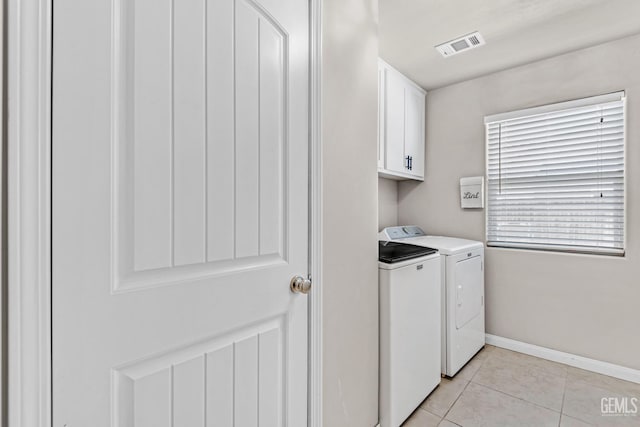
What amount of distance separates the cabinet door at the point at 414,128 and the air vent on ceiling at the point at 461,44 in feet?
1.64

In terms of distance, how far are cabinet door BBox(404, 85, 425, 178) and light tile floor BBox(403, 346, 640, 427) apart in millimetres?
1751

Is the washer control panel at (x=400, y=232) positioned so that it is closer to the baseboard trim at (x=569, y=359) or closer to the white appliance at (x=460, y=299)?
the white appliance at (x=460, y=299)

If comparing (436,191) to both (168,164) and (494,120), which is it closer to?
(494,120)

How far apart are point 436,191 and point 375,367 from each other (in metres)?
1.99

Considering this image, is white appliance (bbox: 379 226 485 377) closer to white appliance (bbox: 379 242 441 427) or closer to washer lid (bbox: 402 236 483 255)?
washer lid (bbox: 402 236 483 255)

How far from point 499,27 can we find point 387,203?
66.4 inches

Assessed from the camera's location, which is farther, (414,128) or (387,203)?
(387,203)

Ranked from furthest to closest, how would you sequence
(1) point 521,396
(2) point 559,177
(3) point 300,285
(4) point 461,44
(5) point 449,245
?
1. (2) point 559,177
2. (5) point 449,245
3. (4) point 461,44
4. (1) point 521,396
5. (3) point 300,285

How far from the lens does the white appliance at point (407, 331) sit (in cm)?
165

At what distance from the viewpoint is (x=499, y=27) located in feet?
6.78

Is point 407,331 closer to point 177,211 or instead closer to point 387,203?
point 177,211

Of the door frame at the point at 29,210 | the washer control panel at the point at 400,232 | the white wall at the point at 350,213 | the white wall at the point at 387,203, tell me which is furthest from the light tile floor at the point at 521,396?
the door frame at the point at 29,210

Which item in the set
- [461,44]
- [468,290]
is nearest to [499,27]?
[461,44]

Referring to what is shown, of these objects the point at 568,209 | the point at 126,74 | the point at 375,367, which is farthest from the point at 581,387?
the point at 126,74
